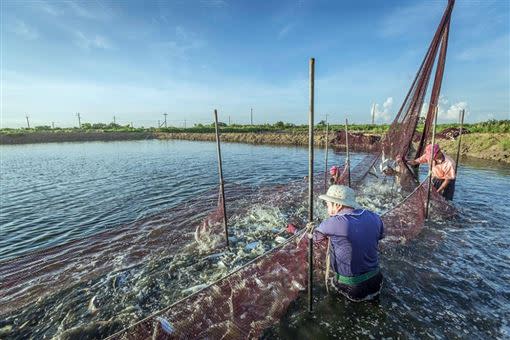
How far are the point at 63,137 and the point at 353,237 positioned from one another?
72.6m

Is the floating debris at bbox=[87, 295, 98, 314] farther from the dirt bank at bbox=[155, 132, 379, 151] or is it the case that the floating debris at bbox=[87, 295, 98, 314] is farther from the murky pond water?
the dirt bank at bbox=[155, 132, 379, 151]

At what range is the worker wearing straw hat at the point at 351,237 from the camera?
12.8 ft

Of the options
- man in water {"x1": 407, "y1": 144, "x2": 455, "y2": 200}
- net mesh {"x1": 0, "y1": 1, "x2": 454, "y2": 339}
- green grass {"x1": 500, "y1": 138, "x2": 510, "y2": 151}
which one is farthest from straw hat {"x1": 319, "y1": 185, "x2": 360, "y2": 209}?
green grass {"x1": 500, "y1": 138, "x2": 510, "y2": 151}

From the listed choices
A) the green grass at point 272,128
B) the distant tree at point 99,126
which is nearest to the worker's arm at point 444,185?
the green grass at point 272,128

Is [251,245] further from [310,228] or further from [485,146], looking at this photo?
[485,146]

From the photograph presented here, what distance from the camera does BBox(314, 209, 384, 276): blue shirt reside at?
3881 mm

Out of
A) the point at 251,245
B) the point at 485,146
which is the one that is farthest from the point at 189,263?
the point at 485,146

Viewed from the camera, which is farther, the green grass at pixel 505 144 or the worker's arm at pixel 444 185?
the green grass at pixel 505 144

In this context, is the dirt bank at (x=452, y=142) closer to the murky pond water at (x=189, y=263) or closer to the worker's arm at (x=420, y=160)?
the worker's arm at (x=420, y=160)

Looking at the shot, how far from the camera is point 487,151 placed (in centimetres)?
2425

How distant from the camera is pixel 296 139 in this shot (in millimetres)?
45094

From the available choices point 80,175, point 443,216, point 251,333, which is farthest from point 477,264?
point 80,175

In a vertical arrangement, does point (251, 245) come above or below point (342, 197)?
below

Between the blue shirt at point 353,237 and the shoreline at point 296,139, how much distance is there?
1547cm
